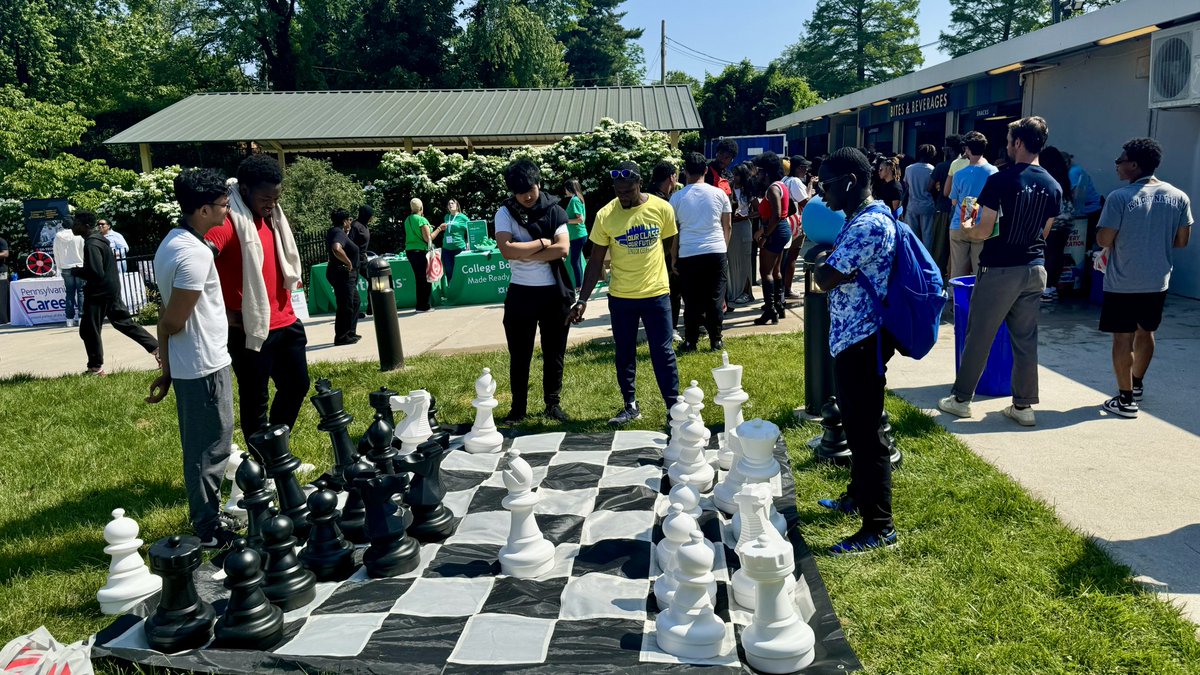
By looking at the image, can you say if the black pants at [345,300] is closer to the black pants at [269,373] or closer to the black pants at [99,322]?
the black pants at [99,322]

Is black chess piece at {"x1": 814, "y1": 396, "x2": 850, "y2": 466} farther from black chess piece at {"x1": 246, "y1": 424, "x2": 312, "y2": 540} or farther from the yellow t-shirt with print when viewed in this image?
black chess piece at {"x1": 246, "y1": 424, "x2": 312, "y2": 540}

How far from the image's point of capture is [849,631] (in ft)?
9.79

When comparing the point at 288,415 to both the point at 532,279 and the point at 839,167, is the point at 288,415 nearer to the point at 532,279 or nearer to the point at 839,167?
the point at 532,279

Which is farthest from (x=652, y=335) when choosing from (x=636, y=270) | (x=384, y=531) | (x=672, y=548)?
(x=384, y=531)

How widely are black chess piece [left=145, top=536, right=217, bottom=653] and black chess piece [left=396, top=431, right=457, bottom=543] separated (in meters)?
0.97

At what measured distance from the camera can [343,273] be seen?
963 cm

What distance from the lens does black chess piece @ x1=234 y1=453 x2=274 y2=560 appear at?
3391mm

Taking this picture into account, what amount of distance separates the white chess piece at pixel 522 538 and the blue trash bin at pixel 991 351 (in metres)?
3.61

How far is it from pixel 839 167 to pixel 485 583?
234 cm

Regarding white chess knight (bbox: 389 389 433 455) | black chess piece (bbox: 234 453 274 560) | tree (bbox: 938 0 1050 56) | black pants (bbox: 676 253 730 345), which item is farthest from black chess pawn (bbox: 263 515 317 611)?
tree (bbox: 938 0 1050 56)

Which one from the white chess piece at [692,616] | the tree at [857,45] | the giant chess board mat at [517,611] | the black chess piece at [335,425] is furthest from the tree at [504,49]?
the white chess piece at [692,616]

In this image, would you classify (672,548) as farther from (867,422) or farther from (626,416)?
(626,416)

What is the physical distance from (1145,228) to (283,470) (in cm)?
528

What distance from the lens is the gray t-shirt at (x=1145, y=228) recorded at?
5.12 metres
